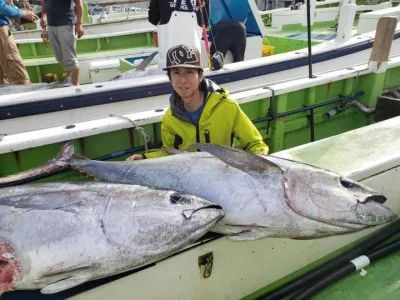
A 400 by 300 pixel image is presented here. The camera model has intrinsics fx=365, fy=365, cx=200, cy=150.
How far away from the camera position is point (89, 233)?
1559mm

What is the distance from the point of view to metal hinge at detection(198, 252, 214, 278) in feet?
6.74

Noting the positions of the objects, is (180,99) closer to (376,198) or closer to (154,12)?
(376,198)

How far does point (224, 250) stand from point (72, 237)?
36.0 inches

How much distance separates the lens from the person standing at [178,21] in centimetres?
408

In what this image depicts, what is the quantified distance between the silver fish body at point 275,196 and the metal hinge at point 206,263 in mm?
254

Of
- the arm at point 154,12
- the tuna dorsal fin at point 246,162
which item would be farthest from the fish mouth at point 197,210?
the arm at point 154,12

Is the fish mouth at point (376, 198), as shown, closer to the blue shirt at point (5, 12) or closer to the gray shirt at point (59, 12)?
the gray shirt at point (59, 12)

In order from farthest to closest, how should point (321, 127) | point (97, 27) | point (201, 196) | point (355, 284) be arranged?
point (97, 27) → point (321, 127) → point (355, 284) → point (201, 196)

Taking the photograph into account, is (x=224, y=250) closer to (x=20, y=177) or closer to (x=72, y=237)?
(x=72, y=237)

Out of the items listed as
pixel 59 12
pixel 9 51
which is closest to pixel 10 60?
pixel 9 51

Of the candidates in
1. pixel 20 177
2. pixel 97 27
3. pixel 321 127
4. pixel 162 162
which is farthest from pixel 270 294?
pixel 97 27

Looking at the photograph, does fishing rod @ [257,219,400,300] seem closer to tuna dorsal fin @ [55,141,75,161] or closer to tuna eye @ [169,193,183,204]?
tuna eye @ [169,193,183,204]

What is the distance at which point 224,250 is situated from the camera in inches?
83.3

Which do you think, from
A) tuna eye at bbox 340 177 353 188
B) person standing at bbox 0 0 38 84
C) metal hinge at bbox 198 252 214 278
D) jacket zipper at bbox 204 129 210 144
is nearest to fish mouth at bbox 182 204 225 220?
metal hinge at bbox 198 252 214 278
